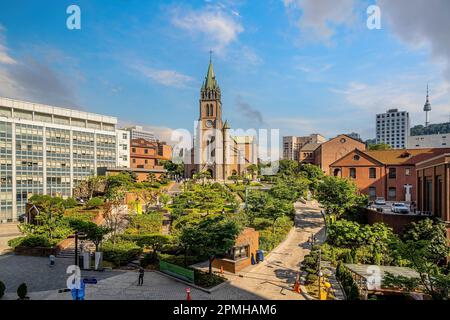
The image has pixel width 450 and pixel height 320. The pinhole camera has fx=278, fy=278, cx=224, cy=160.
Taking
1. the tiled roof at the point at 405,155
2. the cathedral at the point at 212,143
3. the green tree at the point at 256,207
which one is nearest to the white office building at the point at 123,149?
Result: the cathedral at the point at 212,143

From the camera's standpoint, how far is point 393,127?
187375 millimetres

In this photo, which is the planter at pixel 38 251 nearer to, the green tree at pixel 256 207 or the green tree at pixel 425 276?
the green tree at pixel 256 207

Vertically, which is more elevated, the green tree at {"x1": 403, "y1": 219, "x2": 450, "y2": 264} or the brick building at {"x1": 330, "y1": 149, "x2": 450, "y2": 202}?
the brick building at {"x1": 330, "y1": 149, "x2": 450, "y2": 202}

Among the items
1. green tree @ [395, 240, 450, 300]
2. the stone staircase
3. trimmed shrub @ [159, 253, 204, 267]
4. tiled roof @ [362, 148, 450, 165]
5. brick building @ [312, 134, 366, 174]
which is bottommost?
the stone staircase

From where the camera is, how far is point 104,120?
66938 mm

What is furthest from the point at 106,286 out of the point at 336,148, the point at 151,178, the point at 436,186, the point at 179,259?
the point at 336,148

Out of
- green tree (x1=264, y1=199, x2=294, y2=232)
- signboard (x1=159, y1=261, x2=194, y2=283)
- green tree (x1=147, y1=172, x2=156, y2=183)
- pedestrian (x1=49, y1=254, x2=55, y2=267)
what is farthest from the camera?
green tree (x1=147, y1=172, x2=156, y2=183)

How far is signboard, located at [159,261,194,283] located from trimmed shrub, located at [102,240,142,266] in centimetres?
434

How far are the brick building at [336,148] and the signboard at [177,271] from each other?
62.4 metres

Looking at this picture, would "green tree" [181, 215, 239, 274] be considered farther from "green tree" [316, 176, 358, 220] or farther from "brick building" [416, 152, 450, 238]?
"brick building" [416, 152, 450, 238]

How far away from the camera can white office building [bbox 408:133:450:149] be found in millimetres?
99750

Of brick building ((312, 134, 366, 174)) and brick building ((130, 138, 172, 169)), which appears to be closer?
brick building ((312, 134, 366, 174))

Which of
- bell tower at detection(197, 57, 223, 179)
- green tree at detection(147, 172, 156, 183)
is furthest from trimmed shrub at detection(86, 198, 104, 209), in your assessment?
bell tower at detection(197, 57, 223, 179)
